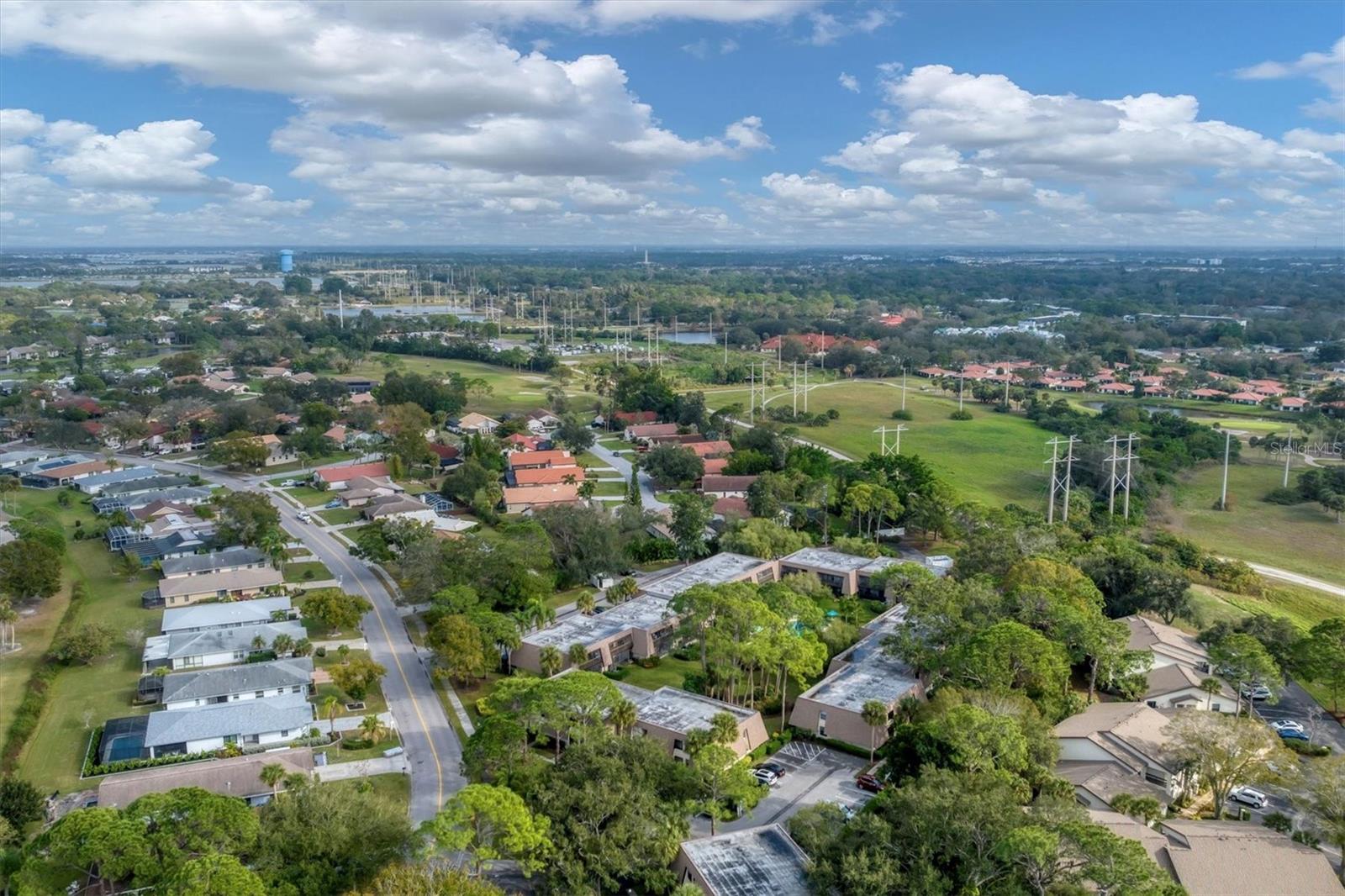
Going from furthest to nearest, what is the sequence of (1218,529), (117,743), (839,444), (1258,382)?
1. (1258,382)
2. (839,444)
3. (1218,529)
4. (117,743)

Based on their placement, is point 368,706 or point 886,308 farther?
point 886,308

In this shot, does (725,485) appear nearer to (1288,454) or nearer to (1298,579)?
(1298,579)

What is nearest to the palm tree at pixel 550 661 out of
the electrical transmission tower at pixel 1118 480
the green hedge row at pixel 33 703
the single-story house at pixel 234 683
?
the single-story house at pixel 234 683

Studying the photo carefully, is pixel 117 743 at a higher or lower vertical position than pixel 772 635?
lower

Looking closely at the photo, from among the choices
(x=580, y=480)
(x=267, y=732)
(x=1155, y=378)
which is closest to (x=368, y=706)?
(x=267, y=732)

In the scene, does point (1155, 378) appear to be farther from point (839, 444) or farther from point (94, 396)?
point (94, 396)

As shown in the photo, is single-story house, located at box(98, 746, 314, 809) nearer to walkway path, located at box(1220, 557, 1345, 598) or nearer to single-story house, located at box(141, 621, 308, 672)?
single-story house, located at box(141, 621, 308, 672)

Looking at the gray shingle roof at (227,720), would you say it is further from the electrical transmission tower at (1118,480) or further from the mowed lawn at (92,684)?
the electrical transmission tower at (1118,480)
